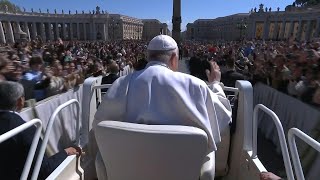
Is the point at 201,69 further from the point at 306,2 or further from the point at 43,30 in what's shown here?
the point at 43,30

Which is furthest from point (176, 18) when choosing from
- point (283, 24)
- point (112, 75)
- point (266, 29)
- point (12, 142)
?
point (266, 29)

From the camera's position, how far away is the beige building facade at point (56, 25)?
109438 millimetres

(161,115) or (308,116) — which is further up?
(161,115)

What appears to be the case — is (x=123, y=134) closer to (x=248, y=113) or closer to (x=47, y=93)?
(x=248, y=113)

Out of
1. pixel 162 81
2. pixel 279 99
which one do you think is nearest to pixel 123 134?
pixel 162 81

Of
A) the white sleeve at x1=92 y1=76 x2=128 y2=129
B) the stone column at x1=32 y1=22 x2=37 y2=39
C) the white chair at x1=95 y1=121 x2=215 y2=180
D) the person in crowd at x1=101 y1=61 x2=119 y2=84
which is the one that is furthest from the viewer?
the stone column at x1=32 y1=22 x2=37 y2=39

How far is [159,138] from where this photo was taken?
216cm

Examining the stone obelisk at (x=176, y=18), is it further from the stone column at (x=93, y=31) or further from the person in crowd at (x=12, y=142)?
the stone column at (x=93, y=31)

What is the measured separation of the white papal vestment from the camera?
2.42m

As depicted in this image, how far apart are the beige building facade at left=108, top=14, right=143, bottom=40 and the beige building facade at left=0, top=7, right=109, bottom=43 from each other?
14.5 ft

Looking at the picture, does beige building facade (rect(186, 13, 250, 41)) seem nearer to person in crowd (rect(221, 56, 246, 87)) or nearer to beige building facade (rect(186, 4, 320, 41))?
beige building facade (rect(186, 4, 320, 41))

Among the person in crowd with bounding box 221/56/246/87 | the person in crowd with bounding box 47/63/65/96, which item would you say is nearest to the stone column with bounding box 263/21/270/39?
the person in crowd with bounding box 221/56/246/87

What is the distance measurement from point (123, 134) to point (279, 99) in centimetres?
660

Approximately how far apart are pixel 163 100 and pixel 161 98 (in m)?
0.02
